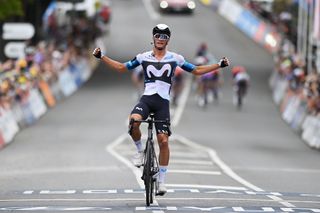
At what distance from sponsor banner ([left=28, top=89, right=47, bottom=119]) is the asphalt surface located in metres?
0.30

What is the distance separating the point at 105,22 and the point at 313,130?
38.4 metres

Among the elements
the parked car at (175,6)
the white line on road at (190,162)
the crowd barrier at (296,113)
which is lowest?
the crowd barrier at (296,113)

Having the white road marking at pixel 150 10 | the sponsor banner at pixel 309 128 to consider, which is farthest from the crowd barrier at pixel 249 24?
the sponsor banner at pixel 309 128

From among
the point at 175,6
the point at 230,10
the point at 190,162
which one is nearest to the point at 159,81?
the point at 190,162

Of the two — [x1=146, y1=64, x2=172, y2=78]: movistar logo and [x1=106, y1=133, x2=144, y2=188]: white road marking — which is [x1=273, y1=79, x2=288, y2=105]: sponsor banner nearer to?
[x1=106, y1=133, x2=144, y2=188]: white road marking

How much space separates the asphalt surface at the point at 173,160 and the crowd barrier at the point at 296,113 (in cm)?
32

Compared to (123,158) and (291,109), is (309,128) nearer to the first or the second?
(291,109)

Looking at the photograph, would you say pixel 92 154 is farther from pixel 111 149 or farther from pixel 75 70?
pixel 75 70

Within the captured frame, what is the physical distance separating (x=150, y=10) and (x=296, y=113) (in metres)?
44.8

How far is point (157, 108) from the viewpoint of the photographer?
14836 mm

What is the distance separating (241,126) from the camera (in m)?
34.1

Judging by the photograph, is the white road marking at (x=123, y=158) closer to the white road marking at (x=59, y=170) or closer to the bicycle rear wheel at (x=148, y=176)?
the bicycle rear wheel at (x=148, y=176)

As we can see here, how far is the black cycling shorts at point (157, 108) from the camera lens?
48.3ft

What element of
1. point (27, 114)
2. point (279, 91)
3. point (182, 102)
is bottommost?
point (182, 102)
